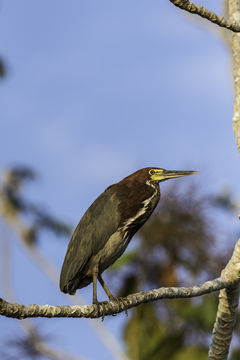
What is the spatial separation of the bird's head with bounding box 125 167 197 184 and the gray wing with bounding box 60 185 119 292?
33cm

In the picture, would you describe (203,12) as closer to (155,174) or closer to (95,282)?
(155,174)

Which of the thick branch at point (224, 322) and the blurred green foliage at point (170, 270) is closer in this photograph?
the thick branch at point (224, 322)

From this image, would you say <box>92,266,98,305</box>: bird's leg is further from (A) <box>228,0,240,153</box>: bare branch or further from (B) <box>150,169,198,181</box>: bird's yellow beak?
(A) <box>228,0,240,153</box>: bare branch

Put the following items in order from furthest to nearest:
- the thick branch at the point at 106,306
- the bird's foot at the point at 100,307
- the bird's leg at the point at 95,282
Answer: the bird's leg at the point at 95,282 < the bird's foot at the point at 100,307 < the thick branch at the point at 106,306

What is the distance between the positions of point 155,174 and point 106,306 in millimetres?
1408

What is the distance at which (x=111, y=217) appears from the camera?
5906 mm

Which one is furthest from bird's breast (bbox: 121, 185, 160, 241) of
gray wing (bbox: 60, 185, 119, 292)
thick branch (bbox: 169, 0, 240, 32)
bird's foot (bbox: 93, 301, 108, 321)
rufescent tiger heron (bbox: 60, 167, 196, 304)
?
thick branch (bbox: 169, 0, 240, 32)

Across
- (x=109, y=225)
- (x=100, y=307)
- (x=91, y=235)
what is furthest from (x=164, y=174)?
(x=100, y=307)

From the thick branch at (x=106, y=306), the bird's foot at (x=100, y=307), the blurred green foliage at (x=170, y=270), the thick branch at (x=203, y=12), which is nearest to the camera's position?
the thick branch at (x=106, y=306)

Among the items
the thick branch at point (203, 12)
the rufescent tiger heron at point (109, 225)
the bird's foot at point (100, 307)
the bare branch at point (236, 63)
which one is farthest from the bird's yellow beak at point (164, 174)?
the thick branch at point (203, 12)

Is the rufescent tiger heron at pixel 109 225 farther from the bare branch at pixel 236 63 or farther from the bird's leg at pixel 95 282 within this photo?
the bare branch at pixel 236 63

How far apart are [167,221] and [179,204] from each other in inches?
14.6

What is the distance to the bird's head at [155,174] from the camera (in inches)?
241

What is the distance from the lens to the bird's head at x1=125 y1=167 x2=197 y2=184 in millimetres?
6133
